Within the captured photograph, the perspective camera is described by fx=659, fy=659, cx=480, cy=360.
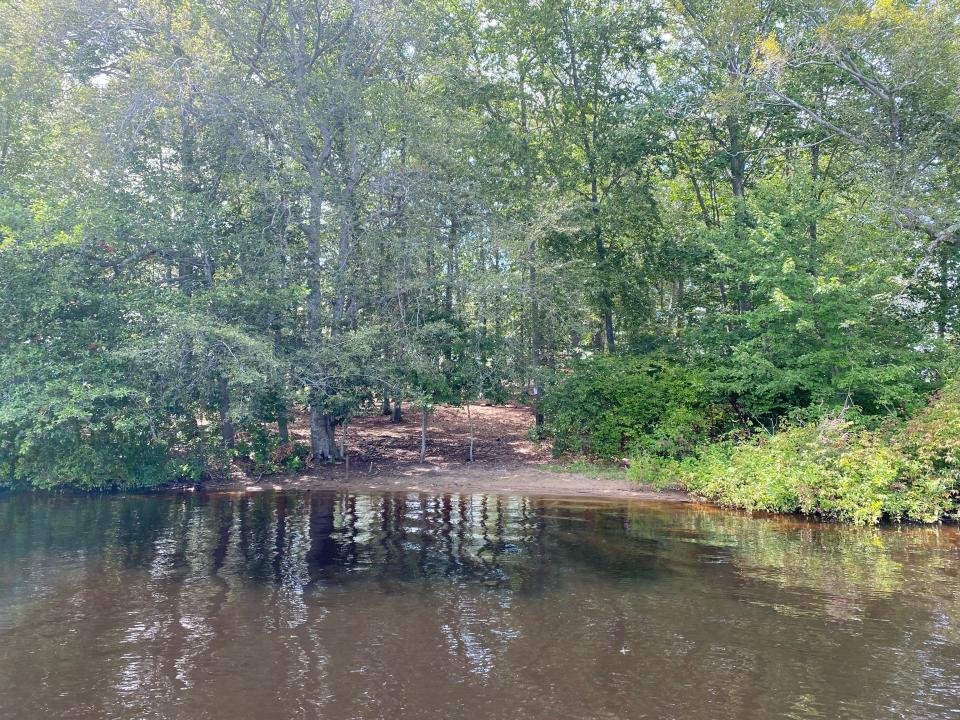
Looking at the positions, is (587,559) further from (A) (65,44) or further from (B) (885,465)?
(A) (65,44)

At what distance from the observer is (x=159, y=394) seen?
1521 cm

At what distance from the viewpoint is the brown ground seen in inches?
639

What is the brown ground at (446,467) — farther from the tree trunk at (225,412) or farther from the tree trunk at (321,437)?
the tree trunk at (225,412)

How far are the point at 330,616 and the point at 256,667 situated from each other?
4.54 ft

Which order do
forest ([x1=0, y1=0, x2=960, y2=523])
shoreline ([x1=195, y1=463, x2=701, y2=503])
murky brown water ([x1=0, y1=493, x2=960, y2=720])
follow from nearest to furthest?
1. murky brown water ([x1=0, y1=493, x2=960, y2=720])
2. forest ([x1=0, y1=0, x2=960, y2=523])
3. shoreline ([x1=195, y1=463, x2=701, y2=503])

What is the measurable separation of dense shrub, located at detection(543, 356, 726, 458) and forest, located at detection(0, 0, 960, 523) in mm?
81

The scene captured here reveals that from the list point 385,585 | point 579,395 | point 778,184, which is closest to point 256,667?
point 385,585

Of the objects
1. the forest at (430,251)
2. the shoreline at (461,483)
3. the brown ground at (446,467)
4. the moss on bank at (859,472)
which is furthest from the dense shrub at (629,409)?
the moss on bank at (859,472)

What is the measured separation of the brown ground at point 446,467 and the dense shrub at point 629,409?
4.49ft

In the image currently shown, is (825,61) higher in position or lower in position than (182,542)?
higher

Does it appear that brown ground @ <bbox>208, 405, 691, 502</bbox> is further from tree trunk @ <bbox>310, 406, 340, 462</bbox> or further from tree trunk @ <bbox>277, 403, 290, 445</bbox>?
tree trunk @ <bbox>277, 403, 290, 445</bbox>

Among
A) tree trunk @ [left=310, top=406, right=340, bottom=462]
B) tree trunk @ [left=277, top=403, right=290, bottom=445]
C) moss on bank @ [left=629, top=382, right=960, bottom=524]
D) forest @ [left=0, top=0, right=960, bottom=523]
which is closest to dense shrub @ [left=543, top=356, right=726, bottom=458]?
forest @ [left=0, top=0, right=960, bottom=523]

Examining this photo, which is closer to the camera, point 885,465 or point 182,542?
point 182,542

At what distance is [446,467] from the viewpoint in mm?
18453
